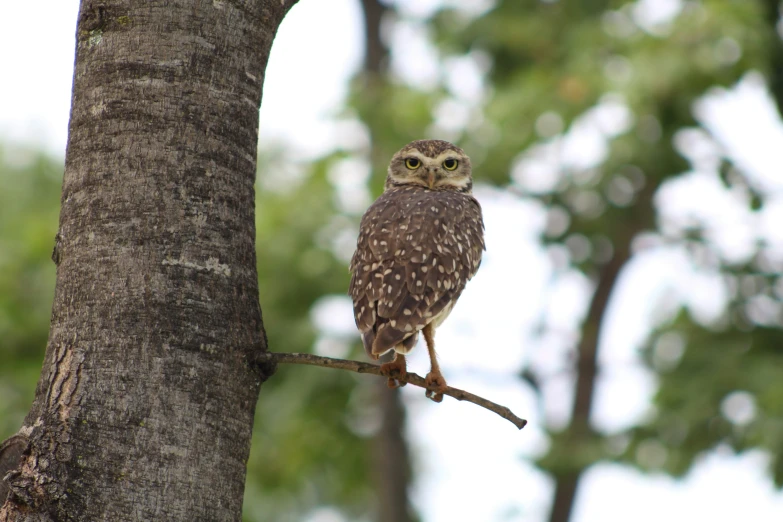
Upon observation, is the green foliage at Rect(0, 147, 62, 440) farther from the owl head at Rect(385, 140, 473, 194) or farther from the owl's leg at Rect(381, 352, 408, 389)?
the owl's leg at Rect(381, 352, 408, 389)

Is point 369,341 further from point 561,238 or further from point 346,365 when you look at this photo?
point 561,238

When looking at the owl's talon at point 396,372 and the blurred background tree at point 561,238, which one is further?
the blurred background tree at point 561,238

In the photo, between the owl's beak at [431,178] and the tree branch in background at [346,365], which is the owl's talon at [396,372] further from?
the owl's beak at [431,178]

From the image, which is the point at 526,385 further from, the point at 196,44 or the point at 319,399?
the point at 196,44

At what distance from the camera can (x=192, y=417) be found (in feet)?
8.65

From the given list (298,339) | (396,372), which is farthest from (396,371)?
(298,339)

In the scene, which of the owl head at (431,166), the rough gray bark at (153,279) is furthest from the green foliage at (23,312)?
the rough gray bark at (153,279)

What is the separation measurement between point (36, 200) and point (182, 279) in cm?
1603

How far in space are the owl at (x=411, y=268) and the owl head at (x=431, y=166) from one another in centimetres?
65

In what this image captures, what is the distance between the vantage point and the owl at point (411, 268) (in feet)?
12.3

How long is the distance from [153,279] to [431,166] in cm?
316

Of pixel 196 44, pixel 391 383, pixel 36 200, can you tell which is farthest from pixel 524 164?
pixel 36 200

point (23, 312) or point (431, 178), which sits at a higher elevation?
point (23, 312)

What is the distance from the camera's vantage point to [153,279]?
269 centimetres
